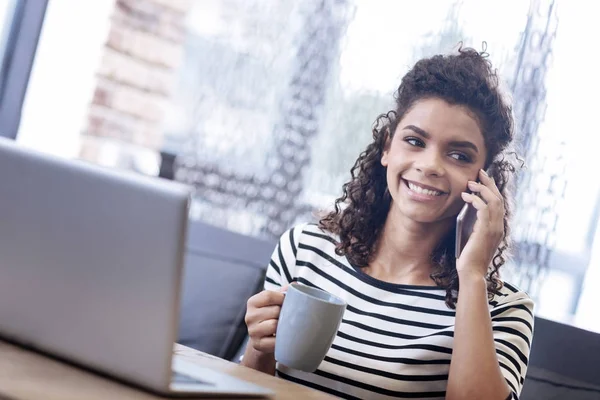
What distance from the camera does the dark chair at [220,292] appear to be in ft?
5.78

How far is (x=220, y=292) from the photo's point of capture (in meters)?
1.79

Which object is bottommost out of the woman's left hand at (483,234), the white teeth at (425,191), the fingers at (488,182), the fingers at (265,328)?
the fingers at (265,328)

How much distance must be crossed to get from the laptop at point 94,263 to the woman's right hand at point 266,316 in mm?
255

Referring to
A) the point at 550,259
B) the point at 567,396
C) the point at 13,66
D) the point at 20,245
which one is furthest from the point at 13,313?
the point at 13,66

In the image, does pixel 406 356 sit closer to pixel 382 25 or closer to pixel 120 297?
pixel 120 297

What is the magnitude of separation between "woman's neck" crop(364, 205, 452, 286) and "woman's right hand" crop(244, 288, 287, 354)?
0.36 meters

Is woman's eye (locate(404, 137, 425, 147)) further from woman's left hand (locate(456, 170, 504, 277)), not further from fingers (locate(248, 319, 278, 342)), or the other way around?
fingers (locate(248, 319, 278, 342))

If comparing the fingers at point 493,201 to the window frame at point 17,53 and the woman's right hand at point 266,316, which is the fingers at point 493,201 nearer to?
the woman's right hand at point 266,316

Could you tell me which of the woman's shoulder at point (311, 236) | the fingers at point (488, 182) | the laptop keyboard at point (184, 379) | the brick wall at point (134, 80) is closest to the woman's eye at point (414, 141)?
the fingers at point (488, 182)

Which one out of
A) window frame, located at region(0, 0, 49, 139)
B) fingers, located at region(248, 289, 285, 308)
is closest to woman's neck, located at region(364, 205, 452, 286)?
fingers, located at region(248, 289, 285, 308)

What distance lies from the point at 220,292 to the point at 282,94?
0.75m

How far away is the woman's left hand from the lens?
4.07ft

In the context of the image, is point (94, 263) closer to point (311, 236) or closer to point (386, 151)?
point (311, 236)

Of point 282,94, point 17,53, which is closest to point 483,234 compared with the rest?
point 282,94
